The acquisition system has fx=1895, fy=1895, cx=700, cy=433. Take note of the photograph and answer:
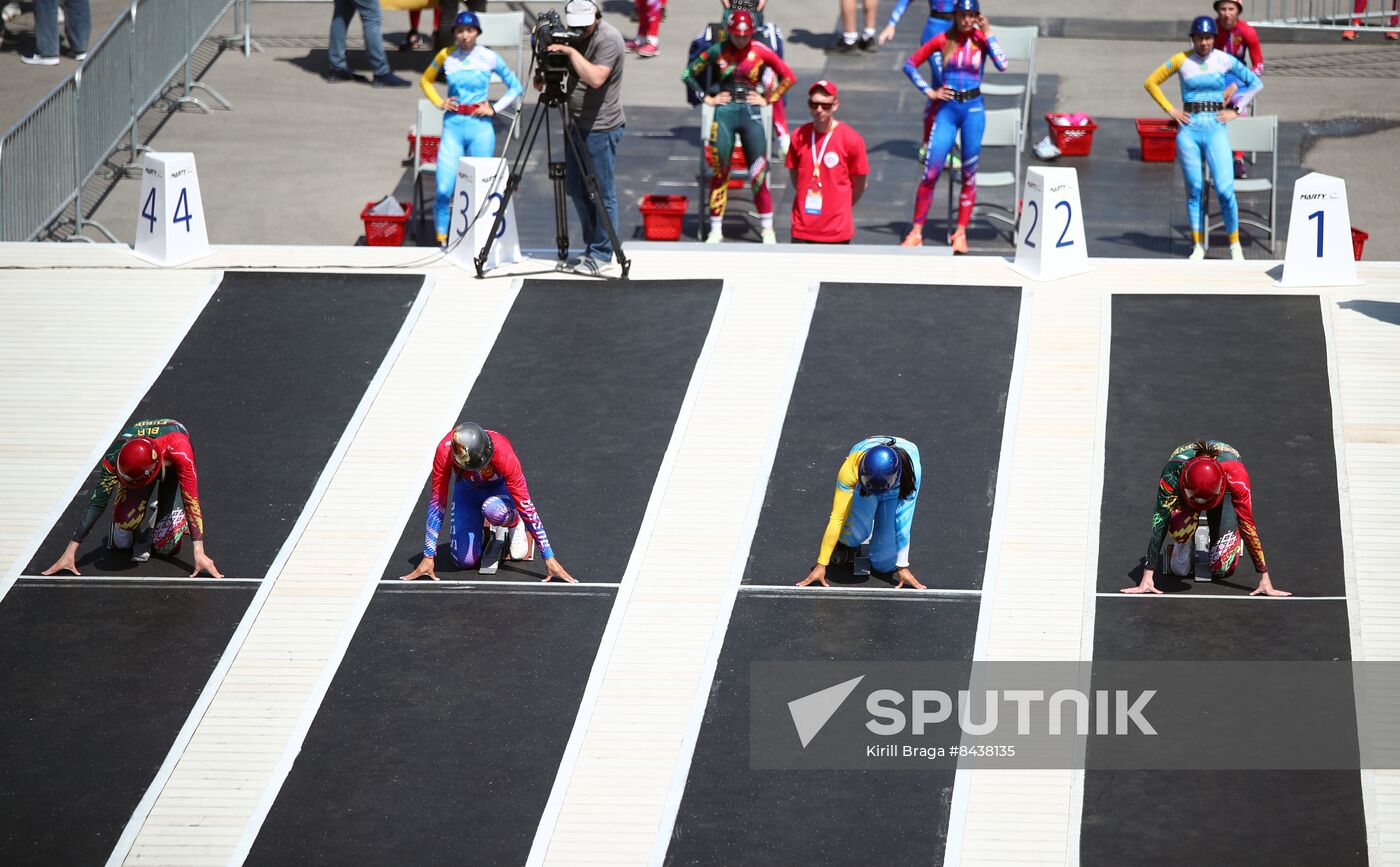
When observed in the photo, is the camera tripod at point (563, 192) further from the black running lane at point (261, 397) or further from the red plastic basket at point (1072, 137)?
the red plastic basket at point (1072, 137)

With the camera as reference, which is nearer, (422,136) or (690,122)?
(422,136)

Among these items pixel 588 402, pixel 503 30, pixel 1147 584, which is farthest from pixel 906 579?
pixel 503 30

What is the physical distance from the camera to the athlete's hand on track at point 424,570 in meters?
10.8

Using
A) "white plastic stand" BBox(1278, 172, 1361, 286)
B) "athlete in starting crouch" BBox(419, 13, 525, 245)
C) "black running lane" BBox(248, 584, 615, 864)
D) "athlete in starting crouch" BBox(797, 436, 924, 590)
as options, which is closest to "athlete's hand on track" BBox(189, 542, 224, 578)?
"black running lane" BBox(248, 584, 615, 864)

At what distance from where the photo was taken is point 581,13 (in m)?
13.8

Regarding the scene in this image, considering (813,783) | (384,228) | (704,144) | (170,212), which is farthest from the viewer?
(384,228)

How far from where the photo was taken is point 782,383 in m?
12.8

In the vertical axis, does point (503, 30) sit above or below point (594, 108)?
above

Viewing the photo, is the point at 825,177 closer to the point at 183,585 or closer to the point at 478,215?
the point at 478,215

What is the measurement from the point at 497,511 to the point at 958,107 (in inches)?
244

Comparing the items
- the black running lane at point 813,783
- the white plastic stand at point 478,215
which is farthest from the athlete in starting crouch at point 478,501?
the white plastic stand at point 478,215

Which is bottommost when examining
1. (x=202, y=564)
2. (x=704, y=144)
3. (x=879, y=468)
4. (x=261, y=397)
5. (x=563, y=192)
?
(x=202, y=564)

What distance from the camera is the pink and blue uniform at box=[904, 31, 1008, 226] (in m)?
14.9

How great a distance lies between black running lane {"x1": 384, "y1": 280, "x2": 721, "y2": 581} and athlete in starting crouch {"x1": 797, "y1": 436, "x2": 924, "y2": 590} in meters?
1.34
